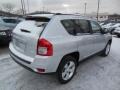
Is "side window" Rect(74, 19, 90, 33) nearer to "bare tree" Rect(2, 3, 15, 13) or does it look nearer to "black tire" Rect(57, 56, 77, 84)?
"black tire" Rect(57, 56, 77, 84)

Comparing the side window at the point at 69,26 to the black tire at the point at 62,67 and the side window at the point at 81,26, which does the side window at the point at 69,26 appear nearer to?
the side window at the point at 81,26

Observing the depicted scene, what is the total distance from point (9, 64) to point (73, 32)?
101 inches

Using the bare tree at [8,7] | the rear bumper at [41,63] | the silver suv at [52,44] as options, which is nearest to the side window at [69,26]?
the silver suv at [52,44]

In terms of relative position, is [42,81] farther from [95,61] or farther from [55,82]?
[95,61]

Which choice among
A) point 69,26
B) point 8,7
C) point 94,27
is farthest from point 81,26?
point 8,7

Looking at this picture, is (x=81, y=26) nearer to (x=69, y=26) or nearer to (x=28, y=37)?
(x=69, y=26)

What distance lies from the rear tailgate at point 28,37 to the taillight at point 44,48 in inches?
3.7

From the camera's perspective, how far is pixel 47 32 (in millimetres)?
2596

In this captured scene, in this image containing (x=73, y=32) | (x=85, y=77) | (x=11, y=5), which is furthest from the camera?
(x=11, y=5)

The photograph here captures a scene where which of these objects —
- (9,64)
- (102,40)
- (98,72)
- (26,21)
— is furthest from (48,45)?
(102,40)

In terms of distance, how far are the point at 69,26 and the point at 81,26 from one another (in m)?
0.58

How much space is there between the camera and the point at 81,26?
3.59 m

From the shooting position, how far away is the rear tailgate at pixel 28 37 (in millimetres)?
2645

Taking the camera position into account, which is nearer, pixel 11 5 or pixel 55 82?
pixel 55 82
